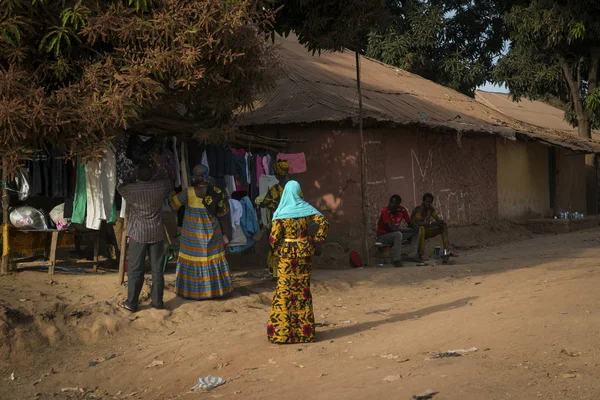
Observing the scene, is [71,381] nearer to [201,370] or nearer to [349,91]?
[201,370]

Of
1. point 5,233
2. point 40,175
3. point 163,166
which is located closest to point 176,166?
point 163,166

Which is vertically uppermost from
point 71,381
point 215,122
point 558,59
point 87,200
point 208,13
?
point 558,59

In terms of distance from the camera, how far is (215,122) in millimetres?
9227

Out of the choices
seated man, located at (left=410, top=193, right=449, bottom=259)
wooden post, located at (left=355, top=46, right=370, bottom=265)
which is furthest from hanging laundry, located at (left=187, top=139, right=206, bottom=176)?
seated man, located at (left=410, top=193, right=449, bottom=259)

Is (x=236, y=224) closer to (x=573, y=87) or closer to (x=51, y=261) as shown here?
(x=51, y=261)

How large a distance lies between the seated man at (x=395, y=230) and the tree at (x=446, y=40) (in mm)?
13588

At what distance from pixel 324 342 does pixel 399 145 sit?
8.20 meters

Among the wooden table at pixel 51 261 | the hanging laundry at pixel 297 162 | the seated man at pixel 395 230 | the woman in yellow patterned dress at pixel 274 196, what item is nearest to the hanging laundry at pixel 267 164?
the hanging laundry at pixel 297 162

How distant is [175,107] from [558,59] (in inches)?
697

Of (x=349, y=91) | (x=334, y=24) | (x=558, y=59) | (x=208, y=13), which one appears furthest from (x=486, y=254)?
(x=558, y=59)

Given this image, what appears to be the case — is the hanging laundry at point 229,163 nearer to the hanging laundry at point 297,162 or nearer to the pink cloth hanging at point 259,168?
the pink cloth hanging at point 259,168

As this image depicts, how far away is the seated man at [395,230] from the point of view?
39.7 feet

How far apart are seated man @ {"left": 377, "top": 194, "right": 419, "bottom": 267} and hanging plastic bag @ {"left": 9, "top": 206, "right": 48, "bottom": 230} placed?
228 inches

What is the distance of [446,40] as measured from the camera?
28141mm
